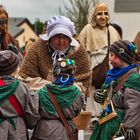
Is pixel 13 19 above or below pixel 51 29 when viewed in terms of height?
below

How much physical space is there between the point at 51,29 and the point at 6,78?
Result: 3.44ft

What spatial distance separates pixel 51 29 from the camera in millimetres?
5762

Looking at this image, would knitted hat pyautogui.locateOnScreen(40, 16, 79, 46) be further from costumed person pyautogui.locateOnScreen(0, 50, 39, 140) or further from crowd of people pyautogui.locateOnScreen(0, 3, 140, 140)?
costumed person pyautogui.locateOnScreen(0, 50, 39, 140)

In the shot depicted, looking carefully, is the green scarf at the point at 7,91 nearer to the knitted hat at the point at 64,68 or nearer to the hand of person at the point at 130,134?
the knitted hat at the point at 64,68

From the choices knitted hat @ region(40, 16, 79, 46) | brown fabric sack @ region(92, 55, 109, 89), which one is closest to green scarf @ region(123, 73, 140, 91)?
knitted hat @ region(40, 16, 79, 46)

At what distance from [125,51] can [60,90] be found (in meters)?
1.01

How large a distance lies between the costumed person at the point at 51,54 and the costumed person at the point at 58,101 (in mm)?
458

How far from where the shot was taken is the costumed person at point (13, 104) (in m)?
4.85

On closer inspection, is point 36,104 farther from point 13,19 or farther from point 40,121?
point 13,19

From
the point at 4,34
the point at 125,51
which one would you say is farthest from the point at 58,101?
the point at 4,34

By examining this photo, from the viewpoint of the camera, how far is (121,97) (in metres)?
5.57

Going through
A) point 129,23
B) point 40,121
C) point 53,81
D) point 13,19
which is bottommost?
point 13,19

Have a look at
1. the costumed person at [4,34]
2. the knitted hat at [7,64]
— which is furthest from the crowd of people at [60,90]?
the costumed person at [4,34]

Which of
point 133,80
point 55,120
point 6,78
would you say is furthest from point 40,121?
point 133,80
